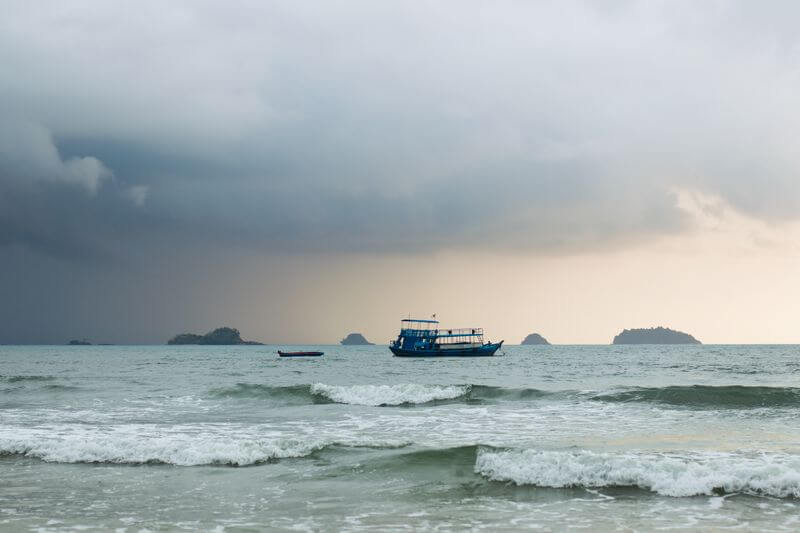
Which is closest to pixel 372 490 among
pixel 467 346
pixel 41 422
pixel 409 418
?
pixel 409 418

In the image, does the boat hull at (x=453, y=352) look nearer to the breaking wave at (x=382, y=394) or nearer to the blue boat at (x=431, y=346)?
the blue boat at (x=431, y=346)

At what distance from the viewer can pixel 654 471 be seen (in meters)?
14.0

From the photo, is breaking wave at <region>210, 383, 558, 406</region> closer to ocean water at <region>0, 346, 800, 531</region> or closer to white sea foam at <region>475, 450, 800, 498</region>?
ocean water at <region>0, 346, 800, 531</region>

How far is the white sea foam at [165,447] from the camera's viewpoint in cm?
1697

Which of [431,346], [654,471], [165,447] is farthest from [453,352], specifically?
[654,471]

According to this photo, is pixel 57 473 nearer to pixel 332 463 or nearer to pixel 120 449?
pixel 120 449

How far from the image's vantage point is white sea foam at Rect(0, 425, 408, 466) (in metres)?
17.0

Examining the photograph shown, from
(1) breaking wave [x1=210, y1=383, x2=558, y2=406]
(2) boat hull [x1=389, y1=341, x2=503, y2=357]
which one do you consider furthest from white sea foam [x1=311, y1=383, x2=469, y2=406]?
(2) boat hull [x1=389, y1=341, x2=503, y2=357]

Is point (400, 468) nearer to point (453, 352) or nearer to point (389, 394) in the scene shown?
point (389, 394)

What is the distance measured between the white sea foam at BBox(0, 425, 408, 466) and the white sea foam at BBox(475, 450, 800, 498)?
180 inches

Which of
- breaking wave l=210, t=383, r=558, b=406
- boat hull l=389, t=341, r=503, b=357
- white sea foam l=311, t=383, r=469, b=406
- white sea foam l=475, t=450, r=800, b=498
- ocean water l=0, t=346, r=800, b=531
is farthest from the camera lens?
boat hull l=389, t=341, r=503, b=357

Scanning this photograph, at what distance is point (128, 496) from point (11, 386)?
125 feet

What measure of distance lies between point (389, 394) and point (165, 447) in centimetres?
1781

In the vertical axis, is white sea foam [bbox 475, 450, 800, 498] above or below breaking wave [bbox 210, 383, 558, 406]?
above
